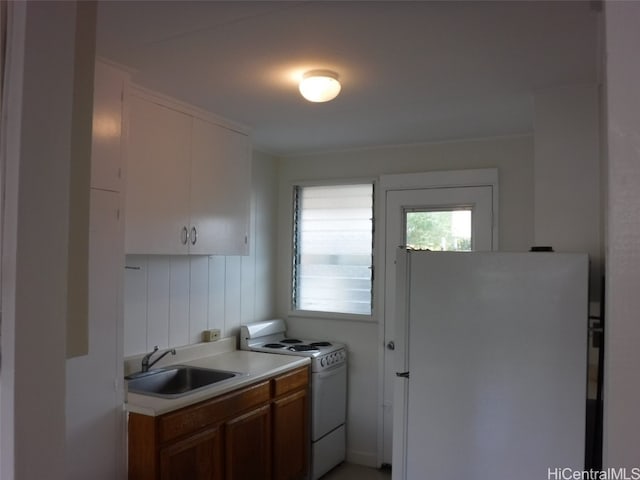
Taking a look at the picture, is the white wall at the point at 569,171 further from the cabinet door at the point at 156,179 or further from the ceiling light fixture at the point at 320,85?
the cabinet door at the point at 156,179

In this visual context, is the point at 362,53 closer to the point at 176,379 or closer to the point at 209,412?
the point at 209,412

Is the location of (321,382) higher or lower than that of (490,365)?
lower

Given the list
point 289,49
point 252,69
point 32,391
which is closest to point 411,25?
point 289,49

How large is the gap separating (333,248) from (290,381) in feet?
3.81

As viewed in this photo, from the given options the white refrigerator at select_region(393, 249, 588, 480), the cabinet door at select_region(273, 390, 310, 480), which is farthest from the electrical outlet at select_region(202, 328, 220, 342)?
the white refrigerator at select_region(393, 249, 588, 480)

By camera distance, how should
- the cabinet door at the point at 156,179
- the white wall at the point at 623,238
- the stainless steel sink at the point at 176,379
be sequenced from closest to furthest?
1. the white wall at the point at 623,238
2. the cabinet door at the point at 156,179
3. the stainless steel sink at the point at 176,379

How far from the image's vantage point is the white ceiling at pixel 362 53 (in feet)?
5.36

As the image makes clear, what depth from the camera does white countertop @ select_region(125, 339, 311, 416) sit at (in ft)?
7.40

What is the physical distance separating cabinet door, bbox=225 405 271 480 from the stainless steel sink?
0.26 meters

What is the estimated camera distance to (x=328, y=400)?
11.6ft

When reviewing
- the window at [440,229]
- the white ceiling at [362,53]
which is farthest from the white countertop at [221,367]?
the white ceiling at [362,53]

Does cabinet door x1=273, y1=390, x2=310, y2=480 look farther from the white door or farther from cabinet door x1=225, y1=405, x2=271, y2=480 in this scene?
the white door

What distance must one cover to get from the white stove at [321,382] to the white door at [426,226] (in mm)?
319

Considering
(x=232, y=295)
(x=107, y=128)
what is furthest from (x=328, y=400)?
(x=107, y=128)
